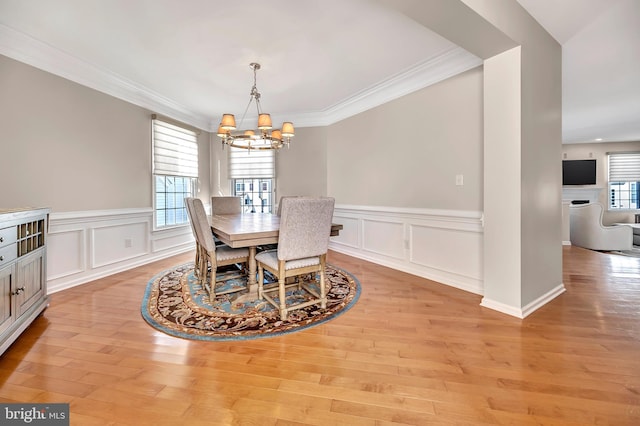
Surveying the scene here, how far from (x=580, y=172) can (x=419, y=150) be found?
23.3 ft

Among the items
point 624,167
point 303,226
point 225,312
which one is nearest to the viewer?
point 303,226

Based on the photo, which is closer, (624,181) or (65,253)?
(65,253)

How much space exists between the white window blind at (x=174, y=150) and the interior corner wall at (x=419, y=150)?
2.79 meters

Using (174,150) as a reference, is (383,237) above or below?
below

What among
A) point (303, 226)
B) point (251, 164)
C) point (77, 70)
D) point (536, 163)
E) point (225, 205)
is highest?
point (77, 70)

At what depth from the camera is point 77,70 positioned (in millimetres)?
3088

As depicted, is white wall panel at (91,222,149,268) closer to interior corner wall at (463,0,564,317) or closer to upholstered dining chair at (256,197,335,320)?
upholstered dining chair at (256,197,335,320)

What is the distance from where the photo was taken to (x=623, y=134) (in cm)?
649

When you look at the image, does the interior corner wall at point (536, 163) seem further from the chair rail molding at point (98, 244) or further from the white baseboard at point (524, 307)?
the chair rail molding at point (98, 244)

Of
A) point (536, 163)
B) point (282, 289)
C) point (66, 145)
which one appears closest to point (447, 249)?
point (536, 163)

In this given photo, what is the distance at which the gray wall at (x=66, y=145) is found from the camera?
2.62 metres

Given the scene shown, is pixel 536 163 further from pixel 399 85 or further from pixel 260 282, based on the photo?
pixel 260 282

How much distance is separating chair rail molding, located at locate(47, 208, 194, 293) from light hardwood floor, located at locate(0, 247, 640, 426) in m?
0.76

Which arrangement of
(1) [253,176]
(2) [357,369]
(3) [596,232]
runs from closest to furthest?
(2) [357,369], (3) [596,232], (1) [253,176]
